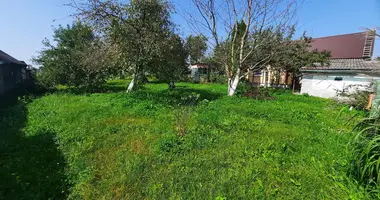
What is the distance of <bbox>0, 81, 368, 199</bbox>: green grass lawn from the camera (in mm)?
2318

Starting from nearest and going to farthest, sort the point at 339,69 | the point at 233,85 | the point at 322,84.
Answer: the point at 233,85
the point at 339,69
the point at 322,84

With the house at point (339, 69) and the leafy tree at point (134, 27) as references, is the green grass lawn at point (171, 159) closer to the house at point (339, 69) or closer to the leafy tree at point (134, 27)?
the leafy tree at point (134, 27)

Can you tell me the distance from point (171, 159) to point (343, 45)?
70.4 feet

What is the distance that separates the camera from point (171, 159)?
3057 mm

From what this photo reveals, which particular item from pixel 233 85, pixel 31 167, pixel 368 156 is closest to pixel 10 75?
pixel 31 167

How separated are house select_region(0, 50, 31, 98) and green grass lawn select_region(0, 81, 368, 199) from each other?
8809 millimetres

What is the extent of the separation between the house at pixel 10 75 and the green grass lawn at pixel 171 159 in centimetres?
881

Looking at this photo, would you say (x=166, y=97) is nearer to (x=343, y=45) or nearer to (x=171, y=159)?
(x=171, y=159)

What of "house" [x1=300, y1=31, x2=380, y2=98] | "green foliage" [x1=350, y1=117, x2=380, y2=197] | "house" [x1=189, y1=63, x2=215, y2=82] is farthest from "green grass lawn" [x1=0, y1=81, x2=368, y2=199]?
"house" [x1=189, y1=63, x2=215, y2=82]

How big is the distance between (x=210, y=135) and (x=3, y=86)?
13.6 meters

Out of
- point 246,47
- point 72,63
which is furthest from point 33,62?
point 246,47

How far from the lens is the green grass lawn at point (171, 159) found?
2.32m

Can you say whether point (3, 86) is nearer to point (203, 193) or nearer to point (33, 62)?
point (33, 62)

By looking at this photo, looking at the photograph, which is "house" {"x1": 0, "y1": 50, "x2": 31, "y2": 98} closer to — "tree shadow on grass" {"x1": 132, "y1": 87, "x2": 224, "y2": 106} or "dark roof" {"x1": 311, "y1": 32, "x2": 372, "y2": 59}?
"tree shadow on grass" {"x1": 132, "y1": 87, "x2": 224, "y2": 106}
